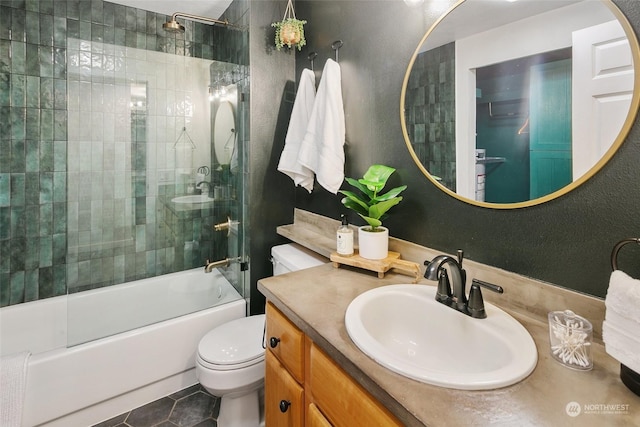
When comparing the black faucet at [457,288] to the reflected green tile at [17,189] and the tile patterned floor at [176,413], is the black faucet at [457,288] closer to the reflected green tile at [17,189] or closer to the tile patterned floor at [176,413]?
the tile patterned floor at [176,413]

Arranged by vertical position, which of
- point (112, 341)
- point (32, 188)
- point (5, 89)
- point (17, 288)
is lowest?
point (112, 341)

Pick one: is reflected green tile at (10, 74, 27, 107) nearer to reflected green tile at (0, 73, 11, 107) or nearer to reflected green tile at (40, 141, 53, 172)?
reflected green tile at (0, 73, 11, 107)

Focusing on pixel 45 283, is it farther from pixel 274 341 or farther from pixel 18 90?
pixel 274 341

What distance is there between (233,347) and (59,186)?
1.74 meters

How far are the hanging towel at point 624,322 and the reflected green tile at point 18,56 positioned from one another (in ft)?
10.00

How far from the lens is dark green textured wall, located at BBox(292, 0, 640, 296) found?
0.76 m

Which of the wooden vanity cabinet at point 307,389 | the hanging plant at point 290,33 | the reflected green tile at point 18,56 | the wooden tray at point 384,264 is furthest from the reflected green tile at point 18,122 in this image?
the wooden tray at point 384,264

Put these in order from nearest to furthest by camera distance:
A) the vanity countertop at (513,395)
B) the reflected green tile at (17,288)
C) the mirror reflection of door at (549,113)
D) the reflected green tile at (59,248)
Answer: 1. the vanity countertop at (513,395)
2. the mirror reflection of door at (549,113)
3. the reflected green tile at (17,288)
4. the reflected green tile at (59,248)

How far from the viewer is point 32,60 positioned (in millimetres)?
2002

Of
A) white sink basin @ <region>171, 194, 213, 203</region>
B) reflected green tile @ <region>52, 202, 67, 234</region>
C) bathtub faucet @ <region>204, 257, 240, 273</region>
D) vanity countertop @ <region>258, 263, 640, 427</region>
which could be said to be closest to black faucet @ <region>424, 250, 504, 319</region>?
vanity countertop @ <region>258, 263, 640, 427</region>

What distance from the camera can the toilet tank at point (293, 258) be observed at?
163 cm

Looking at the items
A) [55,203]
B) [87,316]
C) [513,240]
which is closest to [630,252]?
[513,240]

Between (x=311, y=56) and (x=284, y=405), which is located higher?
(x=311, y=56)

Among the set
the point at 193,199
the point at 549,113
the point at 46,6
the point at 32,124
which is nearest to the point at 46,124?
the point at 32,124
